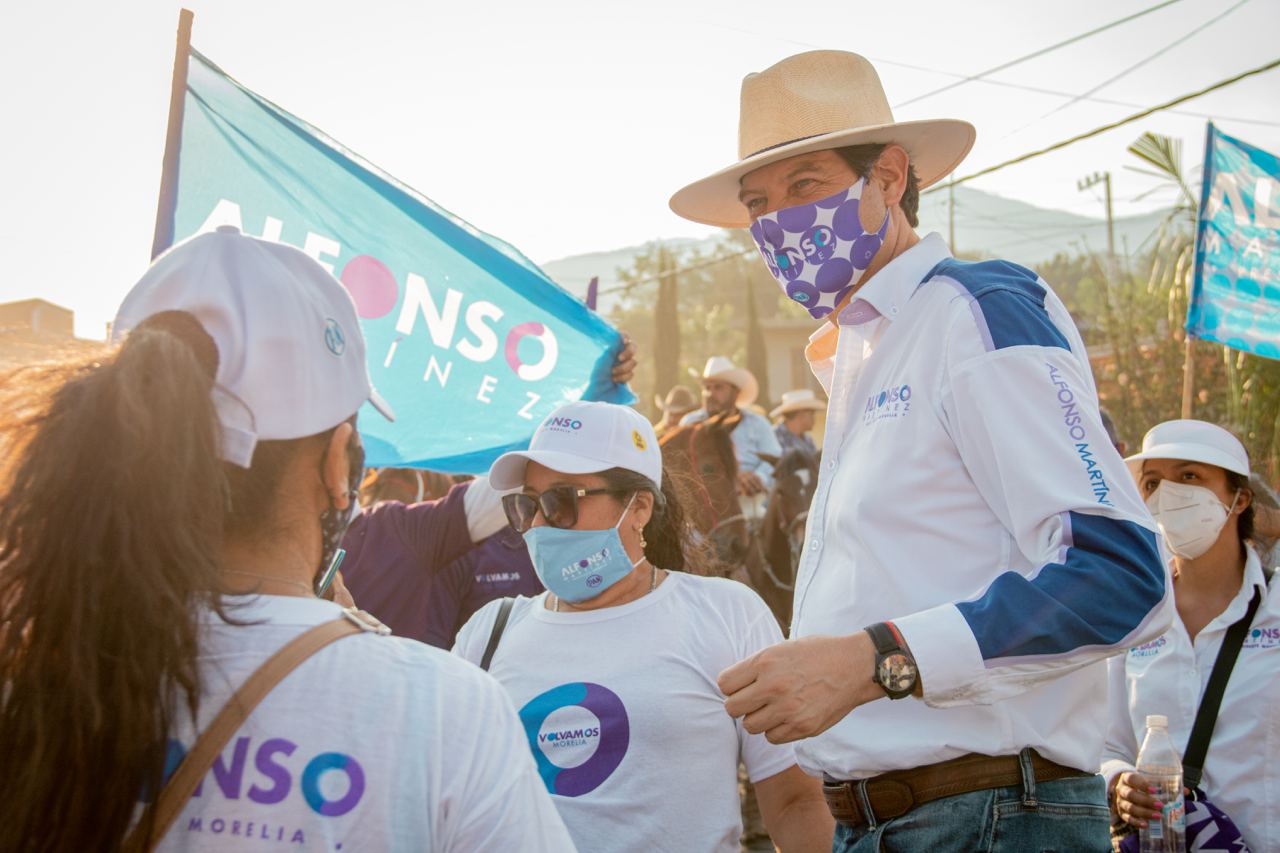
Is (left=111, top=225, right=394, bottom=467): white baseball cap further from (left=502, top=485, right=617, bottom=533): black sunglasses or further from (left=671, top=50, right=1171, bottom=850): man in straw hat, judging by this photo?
(left=502, top=485, right=617, bottom=533): black sunglasses

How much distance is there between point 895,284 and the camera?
2.38 m

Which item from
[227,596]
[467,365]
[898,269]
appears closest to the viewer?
[227,596]

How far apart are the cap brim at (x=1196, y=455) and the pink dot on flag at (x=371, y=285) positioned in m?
3.27

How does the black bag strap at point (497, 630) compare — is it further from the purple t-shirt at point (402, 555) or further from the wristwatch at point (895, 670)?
the wristwatch at point (895, 670)

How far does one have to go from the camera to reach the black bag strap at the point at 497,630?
3484 millimetres

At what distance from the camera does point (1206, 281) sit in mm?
7141

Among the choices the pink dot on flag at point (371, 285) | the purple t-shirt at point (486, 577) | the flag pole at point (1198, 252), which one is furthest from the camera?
the flag pole at point (1198, 252)

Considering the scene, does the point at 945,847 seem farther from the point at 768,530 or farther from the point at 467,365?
the point at 768,530

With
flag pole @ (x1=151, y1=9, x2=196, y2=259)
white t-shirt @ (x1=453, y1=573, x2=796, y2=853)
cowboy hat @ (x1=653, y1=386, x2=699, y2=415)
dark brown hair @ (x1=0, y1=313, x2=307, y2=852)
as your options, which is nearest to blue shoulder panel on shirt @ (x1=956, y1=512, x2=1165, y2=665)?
dark brown hair @ (x1=0, y1=313, x2=307, y2=852)

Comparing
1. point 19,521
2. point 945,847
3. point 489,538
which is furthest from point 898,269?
point 489,538

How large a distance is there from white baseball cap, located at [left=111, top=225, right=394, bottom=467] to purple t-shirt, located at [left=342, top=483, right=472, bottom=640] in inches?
123

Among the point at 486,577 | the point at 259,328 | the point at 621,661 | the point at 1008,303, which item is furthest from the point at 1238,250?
the point at 259,328

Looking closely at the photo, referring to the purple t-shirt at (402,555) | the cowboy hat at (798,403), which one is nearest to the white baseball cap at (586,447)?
the purple t-shirt at (402,555)

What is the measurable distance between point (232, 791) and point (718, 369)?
10589 millimetres
